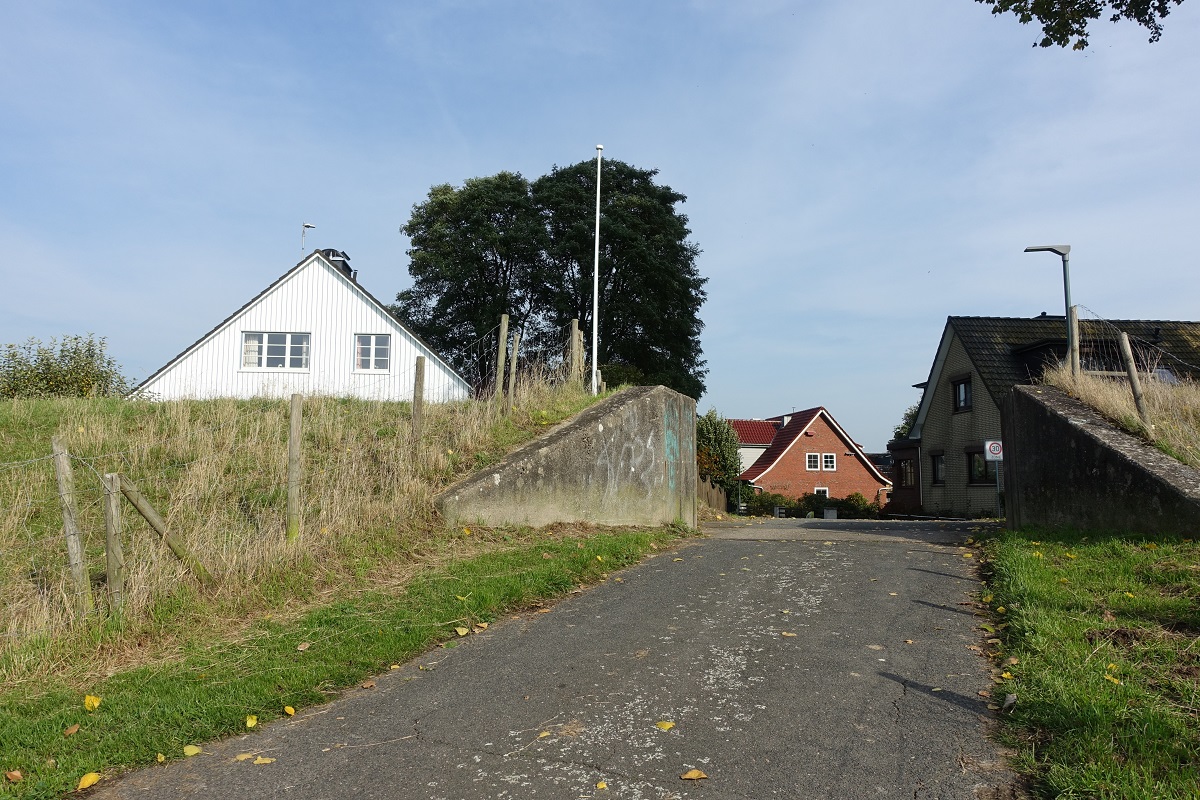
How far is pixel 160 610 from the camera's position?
6.63 metres

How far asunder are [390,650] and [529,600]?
1.79 meters

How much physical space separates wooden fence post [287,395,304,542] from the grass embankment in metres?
0.14

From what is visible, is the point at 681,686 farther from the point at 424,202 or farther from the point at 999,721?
the point at 424,202

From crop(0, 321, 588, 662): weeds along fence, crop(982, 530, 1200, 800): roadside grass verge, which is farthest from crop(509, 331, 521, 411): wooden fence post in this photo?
crop(982, 530, 1200, 800): roadside grass verge

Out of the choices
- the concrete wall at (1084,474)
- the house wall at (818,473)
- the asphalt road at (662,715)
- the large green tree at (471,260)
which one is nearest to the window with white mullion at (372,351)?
the large green tree at (471,260)

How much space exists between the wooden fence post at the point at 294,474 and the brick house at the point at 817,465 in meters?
41.9

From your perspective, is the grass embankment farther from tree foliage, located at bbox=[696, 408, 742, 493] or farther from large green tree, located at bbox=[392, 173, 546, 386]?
large green tree, located at bbox=[392, 173, 546, 386]

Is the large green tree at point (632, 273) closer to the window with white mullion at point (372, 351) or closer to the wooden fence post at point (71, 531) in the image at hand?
the window with white mullion at point (372, 351)

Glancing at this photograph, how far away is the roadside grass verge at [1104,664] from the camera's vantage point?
394 centimetres

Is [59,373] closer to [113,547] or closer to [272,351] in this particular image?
[272,351]

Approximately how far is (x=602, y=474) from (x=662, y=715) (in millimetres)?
6837

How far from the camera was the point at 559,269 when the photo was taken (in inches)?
1529

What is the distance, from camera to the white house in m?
27.2

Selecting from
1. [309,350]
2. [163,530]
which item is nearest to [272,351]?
[309,350]
